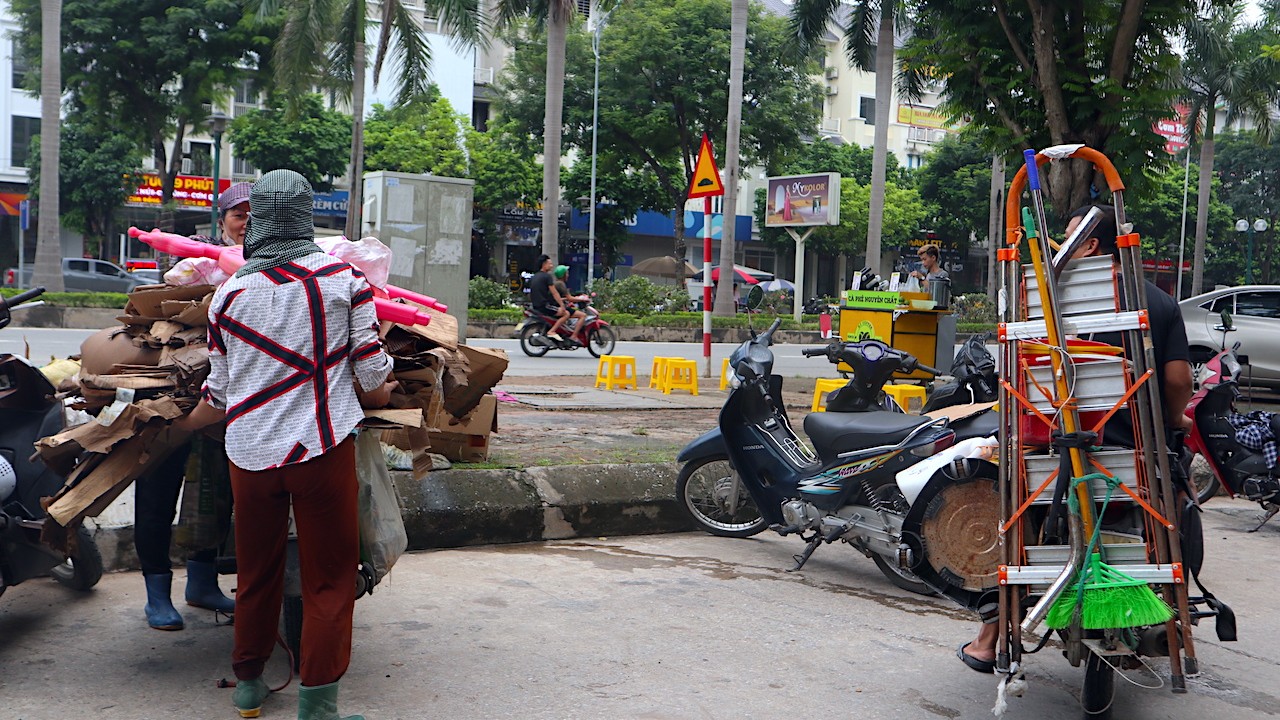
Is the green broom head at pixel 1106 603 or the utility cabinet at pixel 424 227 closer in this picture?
the green broom head at pixel 1106 603

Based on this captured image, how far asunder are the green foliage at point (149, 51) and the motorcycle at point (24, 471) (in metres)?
24.8

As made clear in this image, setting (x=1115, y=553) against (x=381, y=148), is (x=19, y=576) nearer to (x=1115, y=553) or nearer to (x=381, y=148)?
(x=1115, y=553)

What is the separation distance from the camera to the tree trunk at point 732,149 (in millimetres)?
24531

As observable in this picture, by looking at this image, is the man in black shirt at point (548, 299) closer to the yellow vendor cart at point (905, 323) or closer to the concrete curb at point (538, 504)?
the yellow vendor cart at point (905, 323)

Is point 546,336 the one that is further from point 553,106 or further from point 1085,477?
point 1085,477

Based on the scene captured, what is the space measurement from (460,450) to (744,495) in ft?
5.16

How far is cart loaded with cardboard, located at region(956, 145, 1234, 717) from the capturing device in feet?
11.3

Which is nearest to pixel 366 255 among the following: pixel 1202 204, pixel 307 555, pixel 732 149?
pixel 307 555

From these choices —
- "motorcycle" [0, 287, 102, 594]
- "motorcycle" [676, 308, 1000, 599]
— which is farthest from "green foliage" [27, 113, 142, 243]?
"motorcycle" [0, 287, 102, 594]

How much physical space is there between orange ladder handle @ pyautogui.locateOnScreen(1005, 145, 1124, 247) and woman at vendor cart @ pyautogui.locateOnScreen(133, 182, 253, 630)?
254cm

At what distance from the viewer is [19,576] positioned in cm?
397

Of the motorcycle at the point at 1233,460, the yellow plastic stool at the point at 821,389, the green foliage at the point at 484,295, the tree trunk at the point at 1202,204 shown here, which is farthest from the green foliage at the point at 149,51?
the tree trunk at the point at 1202,204

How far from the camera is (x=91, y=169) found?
1451 inches

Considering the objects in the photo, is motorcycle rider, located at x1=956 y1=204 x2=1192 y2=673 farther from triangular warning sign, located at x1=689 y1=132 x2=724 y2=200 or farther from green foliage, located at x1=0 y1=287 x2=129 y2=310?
green foliage, located at x1=0 y1=287 x2=129 y2=310
